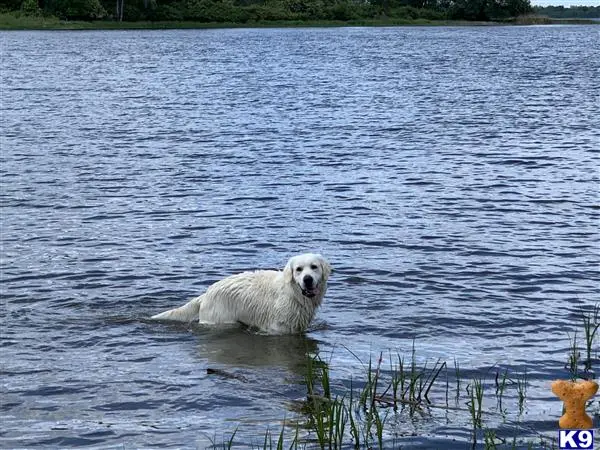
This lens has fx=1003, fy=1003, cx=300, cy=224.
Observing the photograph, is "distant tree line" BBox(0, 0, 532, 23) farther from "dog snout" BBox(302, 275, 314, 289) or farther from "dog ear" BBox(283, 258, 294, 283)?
"dog snout" BBox(302, 275, 314, 289)

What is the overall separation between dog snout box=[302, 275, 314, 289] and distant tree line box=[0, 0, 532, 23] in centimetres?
11876

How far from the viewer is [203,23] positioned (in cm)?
13662

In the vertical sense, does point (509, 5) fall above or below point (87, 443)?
above

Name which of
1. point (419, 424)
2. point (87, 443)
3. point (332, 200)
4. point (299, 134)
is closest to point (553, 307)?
point (419, 424)

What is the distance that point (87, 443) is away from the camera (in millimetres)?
8445

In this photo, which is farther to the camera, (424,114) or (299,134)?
(424,114)

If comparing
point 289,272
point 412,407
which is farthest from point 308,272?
point 412,407

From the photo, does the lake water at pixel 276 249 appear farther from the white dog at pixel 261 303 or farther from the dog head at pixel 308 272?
the dog head at pixel 308 272

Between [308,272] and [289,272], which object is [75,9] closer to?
[289,272]

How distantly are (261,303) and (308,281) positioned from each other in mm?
930

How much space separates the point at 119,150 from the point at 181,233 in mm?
11018

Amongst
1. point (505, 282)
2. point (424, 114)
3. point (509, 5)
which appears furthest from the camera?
point (509, 5)

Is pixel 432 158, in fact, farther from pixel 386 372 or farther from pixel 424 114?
pixel 386 372

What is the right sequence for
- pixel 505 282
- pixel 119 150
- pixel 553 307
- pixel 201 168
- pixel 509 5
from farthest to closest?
1. pixel 509 5
2. pixel 119 150
3. pixel 201 168
4. pixel 505 282
5. pixel 553 307
